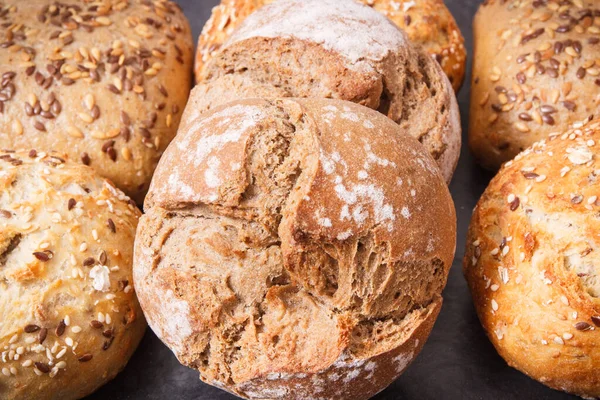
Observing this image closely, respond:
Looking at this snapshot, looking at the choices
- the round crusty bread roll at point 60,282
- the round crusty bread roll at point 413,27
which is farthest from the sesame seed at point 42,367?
the round crusty bread roll at point 413,27

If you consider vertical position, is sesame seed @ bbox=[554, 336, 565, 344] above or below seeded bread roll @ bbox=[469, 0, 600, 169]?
below

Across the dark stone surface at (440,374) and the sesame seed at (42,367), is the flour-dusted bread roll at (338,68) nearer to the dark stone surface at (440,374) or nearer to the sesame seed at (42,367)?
the dark stone surface at (440,374)

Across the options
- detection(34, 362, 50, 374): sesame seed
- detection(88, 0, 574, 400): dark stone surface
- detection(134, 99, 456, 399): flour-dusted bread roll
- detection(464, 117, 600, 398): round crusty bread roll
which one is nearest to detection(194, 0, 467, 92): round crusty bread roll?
detection(464, 117, 600, 398): round crusty bread roll

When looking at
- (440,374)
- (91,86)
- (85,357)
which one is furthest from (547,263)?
(91,86)

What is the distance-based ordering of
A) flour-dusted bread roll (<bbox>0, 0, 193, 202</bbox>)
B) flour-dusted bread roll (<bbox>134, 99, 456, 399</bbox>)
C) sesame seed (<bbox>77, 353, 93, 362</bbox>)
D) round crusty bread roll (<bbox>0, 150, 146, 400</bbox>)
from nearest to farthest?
flour-dusted bread roll (<bbox>134, 99, 456, 399</bbox>), round crusty bread roll (<bbox>0, 150, 146, 400</bbox>), sesame seed (<bbox>77, 353, 93, 362</bbox>), flour-dusted bread roll (<bbox>0, 0, 193, 202</bbox>)

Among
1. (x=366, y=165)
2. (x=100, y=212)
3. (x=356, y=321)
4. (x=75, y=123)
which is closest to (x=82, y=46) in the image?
(x=75, y=123)

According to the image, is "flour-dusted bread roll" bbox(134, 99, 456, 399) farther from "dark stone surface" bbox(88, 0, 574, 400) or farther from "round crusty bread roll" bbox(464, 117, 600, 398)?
"dark stone surface" bbox(88, 0, 574, 400)

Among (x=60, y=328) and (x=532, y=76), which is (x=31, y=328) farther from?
(x=532, y=76)
